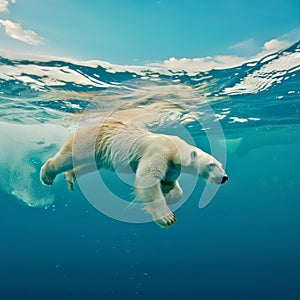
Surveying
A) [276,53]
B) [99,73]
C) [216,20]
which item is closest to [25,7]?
[99,73]

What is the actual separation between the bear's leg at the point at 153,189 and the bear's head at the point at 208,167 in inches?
15.8

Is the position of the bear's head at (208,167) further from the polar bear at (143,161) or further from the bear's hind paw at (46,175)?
the bear's hind paw at (46,175)

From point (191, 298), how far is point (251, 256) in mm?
20903

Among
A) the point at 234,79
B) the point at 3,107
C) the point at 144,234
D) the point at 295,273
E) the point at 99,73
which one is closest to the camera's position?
the point at 99,73

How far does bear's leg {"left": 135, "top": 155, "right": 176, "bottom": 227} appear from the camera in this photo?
144 inches

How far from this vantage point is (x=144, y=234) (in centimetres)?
8144

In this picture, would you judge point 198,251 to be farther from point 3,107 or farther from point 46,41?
point 46,41

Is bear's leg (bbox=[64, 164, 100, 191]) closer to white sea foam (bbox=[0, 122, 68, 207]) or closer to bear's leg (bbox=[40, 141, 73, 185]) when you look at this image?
bear's leg (bbox=[40, 141, 73, 185])

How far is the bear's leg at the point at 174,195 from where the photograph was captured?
4.32 meters

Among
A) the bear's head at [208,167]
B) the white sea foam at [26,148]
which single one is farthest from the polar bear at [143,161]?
the white sea foam at [26,148]

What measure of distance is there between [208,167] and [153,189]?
66 centimetres

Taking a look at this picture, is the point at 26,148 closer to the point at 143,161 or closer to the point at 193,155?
the point at 143,161

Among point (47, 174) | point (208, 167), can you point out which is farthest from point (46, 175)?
point (208, 167)

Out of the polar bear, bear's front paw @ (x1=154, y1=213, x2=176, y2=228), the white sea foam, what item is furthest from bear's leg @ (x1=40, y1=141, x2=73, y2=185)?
the white sea foam
